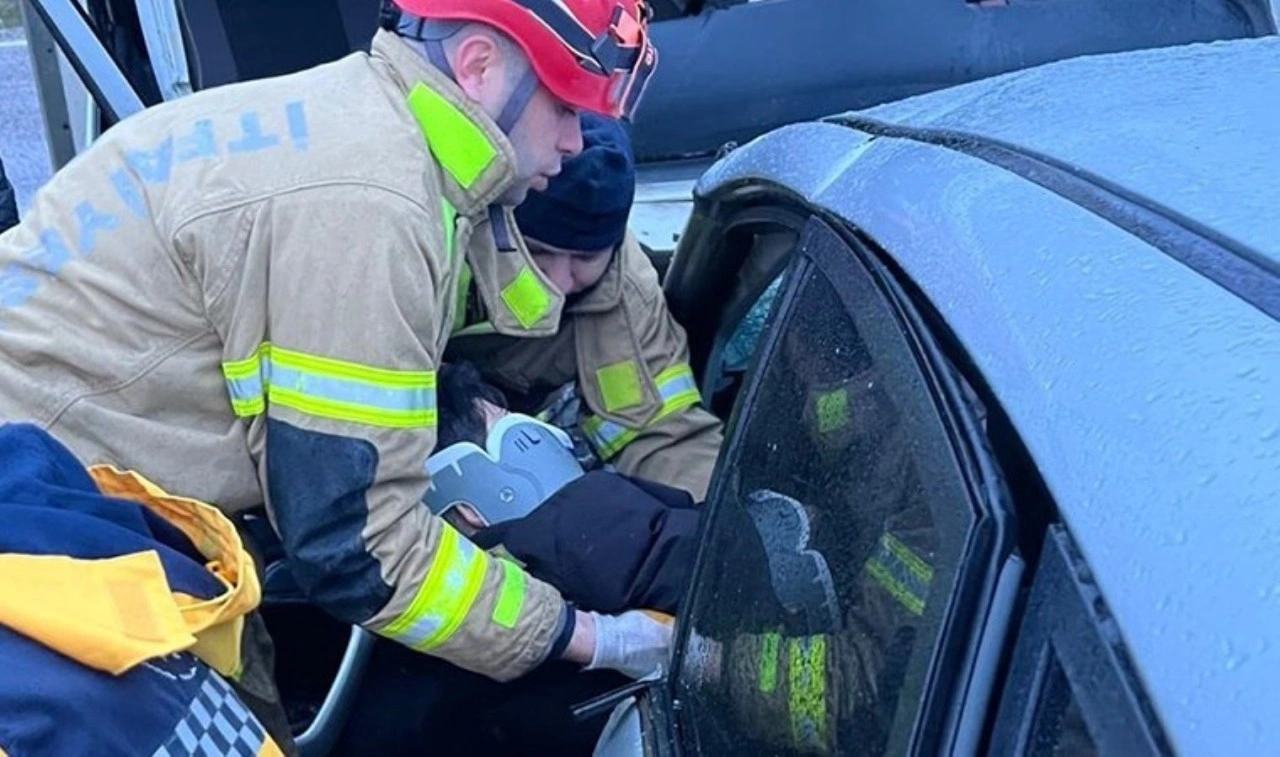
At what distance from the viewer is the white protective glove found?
221cm

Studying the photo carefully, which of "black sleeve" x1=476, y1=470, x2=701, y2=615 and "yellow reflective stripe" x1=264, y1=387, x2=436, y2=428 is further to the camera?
"black sleeve" x1=476, y1=470, x2=701, y2=615

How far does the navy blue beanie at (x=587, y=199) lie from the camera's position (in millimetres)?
2561

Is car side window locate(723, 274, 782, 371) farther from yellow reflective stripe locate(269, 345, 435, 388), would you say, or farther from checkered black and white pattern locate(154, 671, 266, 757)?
checkered black and white pattern locate(154, 671, 266, 757)

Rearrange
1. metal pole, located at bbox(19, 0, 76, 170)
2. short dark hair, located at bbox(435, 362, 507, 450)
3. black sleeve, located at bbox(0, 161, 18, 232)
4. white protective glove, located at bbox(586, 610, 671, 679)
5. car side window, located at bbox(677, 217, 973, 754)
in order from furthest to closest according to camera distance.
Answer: black sleeve, located at bbox(0, 161, 18, 232) < metal pole, located at bbox(19, 0, 76, 170) < short dark hair, located at bbox(435, 362, 507, 450) < white protective glove, located at bbox(586, 610, 671, 679) < car side window, located at bbox(677, 217, 973, 754)

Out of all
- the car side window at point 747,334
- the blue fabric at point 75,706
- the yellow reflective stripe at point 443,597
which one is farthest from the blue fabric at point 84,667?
the car side window at point 747,334

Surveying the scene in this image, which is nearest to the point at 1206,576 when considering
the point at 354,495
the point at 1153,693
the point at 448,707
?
the point at 1153,693

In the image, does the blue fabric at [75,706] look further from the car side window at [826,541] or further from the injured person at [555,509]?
the injured person at [555,509]

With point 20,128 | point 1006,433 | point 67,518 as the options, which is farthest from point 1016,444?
point 20,128

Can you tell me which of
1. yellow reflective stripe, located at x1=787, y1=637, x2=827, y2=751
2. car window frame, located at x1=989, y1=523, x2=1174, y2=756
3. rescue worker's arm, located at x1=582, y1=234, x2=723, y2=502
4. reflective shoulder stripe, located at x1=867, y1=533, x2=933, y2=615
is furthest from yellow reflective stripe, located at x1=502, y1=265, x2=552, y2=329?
car window frame, located at x1=989, y1=523, x2=1174, y2=756

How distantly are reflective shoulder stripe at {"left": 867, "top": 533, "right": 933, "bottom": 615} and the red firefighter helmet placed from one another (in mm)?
1107

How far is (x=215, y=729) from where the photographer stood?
159cm

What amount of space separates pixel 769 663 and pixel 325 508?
2.65 ft

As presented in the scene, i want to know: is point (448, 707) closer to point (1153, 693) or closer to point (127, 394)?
point (127, 394)

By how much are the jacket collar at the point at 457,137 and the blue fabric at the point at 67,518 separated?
0.58 meters
